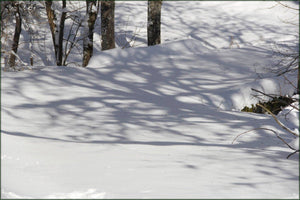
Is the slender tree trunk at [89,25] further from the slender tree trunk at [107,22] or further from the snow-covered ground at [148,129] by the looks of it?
the snow-covered ground at [148,129]

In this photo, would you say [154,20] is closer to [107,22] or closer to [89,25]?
[107,22]

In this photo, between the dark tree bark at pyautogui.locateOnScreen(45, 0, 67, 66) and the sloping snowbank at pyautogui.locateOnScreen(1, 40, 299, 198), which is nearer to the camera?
the sloping snowbank at pyautogui.locateOnScreen(1, 40, 299, 198)

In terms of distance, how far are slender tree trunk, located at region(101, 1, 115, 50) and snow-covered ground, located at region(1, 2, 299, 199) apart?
161 centimetres

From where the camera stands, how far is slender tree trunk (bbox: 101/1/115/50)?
8539mm

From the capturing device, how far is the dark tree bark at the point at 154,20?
8.94 metres

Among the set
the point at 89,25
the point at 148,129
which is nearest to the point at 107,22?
the point at 89,25

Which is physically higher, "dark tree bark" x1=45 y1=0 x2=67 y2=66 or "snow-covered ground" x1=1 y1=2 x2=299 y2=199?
"dark tree bark" x1=45 y1=0 x2=67 y2=66

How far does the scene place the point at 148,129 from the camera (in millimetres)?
4074

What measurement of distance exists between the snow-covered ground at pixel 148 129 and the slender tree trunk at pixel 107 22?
1.61 metres

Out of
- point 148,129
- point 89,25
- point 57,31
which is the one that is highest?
point 89,25

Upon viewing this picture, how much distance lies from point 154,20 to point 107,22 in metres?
1.12

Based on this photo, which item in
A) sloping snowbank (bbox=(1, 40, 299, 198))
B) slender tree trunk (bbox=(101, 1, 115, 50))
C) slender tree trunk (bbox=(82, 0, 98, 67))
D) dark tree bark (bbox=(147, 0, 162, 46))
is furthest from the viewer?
dark tree bark (bbox=(147, 0, 162, 46))

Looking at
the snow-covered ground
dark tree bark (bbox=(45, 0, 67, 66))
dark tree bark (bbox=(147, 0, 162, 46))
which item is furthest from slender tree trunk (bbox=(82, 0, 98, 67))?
dark tree bark (bbox=(147, 0, 162, 46))

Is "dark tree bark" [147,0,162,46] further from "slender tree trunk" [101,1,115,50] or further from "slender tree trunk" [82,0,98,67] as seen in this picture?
"slender tree trunk" [82,0,98,67]
